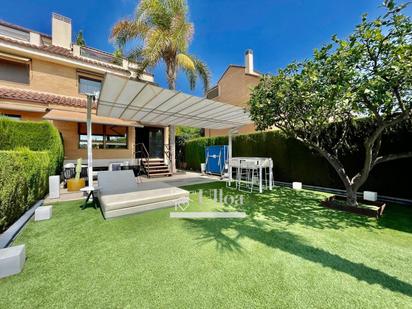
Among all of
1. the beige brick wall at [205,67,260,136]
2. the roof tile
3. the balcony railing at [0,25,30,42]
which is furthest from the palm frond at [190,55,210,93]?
the balcony railing at [0,25,30,42]

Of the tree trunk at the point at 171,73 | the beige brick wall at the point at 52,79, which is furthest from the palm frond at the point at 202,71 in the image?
the beige brick wall at the point at 52,79

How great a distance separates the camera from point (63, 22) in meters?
17.2

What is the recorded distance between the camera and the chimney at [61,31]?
1683 cm

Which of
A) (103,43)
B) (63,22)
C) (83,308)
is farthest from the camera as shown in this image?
(103,43)

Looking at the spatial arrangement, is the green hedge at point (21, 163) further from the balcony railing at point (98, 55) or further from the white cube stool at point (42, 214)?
the balcony railing at point (98, 55)

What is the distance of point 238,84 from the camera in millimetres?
22453

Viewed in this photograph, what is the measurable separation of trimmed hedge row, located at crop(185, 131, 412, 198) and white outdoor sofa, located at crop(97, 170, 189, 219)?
743cm

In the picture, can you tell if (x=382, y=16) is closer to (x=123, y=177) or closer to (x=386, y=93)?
(x=386, y=93)

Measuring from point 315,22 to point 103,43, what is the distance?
2078 cm

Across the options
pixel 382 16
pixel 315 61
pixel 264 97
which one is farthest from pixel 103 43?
pixel 382 16

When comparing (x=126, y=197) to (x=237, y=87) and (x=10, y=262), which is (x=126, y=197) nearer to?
(x=10, y=262)

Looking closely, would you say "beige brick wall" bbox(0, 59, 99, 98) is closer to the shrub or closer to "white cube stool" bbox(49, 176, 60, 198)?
"white cube stool" bbox(49, 176, 60, 198)

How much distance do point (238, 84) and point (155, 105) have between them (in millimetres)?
16490

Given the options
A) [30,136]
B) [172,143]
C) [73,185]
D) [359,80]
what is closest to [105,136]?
[172,143]
